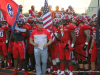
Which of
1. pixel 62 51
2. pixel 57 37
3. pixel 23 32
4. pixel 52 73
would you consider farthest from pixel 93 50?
pixel 23 32

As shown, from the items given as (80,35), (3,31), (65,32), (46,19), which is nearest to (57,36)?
(65,32)

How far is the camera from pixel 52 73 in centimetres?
579

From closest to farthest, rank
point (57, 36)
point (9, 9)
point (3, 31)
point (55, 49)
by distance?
point (9, 9)
point (57, 36)
point (55, 49)
point (3, 31)

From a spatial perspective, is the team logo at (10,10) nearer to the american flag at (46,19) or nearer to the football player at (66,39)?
the american flag at (46,19)

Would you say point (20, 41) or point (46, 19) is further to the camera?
point (46, 19)

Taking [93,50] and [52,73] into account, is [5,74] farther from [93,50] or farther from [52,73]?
[93,50]

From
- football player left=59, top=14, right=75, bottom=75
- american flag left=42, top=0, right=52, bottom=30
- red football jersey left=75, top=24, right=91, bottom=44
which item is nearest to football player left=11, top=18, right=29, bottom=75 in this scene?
american flag left=42, top=0, right=52, bottom=30

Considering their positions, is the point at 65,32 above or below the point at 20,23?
below

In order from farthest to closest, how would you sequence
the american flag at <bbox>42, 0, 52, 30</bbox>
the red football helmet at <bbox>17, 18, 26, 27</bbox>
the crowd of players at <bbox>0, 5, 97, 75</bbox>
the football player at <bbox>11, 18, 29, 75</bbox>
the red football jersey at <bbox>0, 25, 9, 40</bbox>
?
the red football jersey at <bbox>0, 25, 9, 40</bbox>
the american flag at <bbox>42, 0, 52, 30</bbox>
the red football helmet at <bbox>17, 18, 26, 27</bbox>
the football player at <bbox>11, 18, 29, 75</bbox>
the crowd of players at <bbox>0, 5, 97, 75</bbox>

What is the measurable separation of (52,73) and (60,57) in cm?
105

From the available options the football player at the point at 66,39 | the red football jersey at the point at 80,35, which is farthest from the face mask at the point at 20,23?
the red football jersey at the point at 80,35

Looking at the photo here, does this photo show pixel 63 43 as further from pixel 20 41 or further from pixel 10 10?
pixel 10 10

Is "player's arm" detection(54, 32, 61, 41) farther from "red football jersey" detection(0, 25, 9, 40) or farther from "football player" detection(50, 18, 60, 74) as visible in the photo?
"red football jersey" detection(0, 25, 9, 40)

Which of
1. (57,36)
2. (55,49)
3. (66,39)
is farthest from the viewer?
(55,49)
